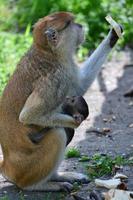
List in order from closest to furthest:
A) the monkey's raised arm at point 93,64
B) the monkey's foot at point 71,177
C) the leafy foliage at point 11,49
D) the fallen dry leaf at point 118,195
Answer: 1. the fallen dry leaf at point 118,195
2. the monkey's foot at point 71,177
3. the monkey's raised arm at point 93,64
4. the leafy foliage at point 11,49

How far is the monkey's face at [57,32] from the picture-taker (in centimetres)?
591

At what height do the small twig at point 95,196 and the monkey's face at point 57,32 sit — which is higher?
the monkey's face at point 57,32

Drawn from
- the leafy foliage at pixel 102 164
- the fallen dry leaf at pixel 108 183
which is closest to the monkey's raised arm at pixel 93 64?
the leafy foliage at pixel 102 164

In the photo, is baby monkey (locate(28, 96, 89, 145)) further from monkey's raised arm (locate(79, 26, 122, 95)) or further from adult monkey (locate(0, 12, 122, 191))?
monkey's raised arm (locate(79, 26, 122, 95))

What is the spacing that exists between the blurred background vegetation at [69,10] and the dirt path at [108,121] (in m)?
0.47

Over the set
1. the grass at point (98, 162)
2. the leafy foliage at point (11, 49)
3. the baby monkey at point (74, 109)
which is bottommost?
the grass at point (98, 162)

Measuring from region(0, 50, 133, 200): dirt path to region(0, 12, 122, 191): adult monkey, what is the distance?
211 millimetres

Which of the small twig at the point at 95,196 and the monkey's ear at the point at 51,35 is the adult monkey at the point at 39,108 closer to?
the monkey's ear at the point at 51,35

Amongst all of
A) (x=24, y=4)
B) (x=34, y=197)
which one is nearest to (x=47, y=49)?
(x=34, y=197)

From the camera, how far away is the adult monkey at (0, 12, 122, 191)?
19.3ft

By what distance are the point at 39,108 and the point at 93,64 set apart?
886 mm

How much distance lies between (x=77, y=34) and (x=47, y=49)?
14.2 inches

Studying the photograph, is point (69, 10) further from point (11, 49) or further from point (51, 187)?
point (51, 187)

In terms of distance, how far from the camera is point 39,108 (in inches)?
229
